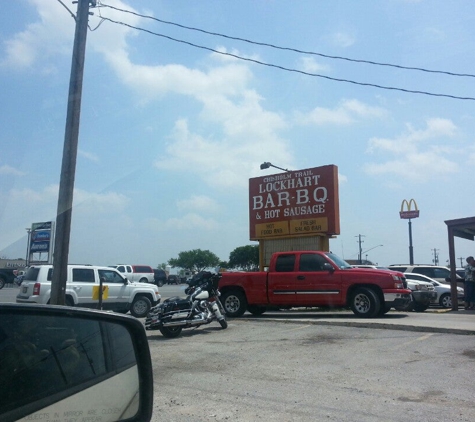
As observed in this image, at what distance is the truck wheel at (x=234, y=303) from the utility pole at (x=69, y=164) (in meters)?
5.95

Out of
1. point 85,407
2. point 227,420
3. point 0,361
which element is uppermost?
point 0,361

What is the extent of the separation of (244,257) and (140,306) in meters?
57.8

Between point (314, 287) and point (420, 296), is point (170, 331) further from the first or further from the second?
point (420, 296)

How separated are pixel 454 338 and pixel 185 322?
5335 millimetres

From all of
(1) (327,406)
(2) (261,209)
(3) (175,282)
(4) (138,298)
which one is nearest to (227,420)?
(1) (327,406)

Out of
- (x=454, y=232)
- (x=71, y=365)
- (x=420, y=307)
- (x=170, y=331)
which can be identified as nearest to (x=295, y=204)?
(x=454, y=232)

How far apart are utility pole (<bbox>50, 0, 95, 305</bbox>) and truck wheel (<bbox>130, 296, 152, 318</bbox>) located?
24.0ft

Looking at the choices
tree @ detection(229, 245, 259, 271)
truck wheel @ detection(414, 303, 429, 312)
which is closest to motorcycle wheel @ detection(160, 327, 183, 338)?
truck wheel @ detection(414, 303, 429, 312)

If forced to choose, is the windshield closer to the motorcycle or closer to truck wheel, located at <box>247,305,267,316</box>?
truck wheel, located at <box>247,305,267,316</box>

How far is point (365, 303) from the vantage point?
48.5 ft

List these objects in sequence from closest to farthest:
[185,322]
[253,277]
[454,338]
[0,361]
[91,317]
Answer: [0,361]
[91,317]
[454,338]
[185,322]
[253,277]

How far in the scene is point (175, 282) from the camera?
64562 mm

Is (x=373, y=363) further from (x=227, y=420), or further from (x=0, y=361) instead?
(x=0, y=361)

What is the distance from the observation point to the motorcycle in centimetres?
1152
